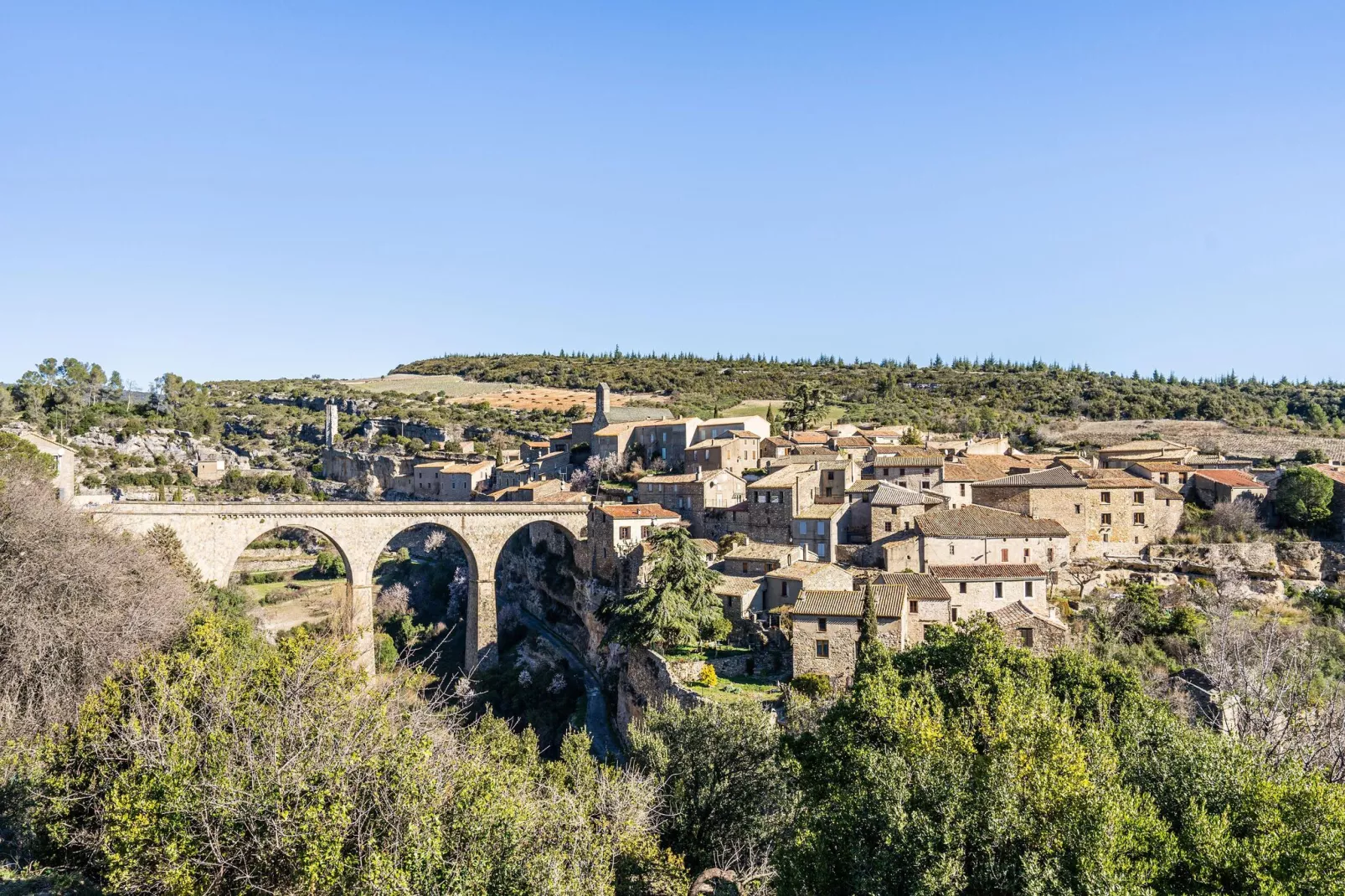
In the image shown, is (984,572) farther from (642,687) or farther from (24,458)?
(24,458)

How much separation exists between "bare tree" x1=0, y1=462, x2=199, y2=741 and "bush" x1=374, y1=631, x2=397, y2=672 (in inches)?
485

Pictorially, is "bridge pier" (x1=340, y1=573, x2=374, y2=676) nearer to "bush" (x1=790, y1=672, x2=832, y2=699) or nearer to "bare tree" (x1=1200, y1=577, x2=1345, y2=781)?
"bush" (x1=790, y1=672, x2=832, y2=699)

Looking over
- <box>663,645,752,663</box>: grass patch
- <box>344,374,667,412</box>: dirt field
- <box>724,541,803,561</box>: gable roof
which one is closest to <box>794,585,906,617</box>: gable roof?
<box>663,645,752,663</box>: grass patch

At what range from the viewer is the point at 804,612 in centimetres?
2398

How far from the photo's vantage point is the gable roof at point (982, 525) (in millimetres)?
29562

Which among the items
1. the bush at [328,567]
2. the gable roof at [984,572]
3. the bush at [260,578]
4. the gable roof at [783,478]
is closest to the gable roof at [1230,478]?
the gable roof at [984,572]

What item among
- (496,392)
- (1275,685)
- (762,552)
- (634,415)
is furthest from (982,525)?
(496,392)

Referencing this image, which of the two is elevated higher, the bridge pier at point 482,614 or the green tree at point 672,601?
the green tree at point 672,601

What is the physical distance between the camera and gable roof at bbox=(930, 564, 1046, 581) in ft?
90.4

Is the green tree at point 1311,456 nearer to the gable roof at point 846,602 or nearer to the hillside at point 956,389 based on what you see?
the hillside at point 956,389

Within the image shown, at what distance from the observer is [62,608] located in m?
20.5

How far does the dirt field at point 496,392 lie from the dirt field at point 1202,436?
37.9 metres

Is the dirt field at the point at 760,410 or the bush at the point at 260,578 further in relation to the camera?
the dirt field at the point at 760,410

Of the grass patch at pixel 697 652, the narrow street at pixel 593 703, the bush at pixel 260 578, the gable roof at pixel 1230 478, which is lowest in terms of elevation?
the narrow street at pixel 593 703
